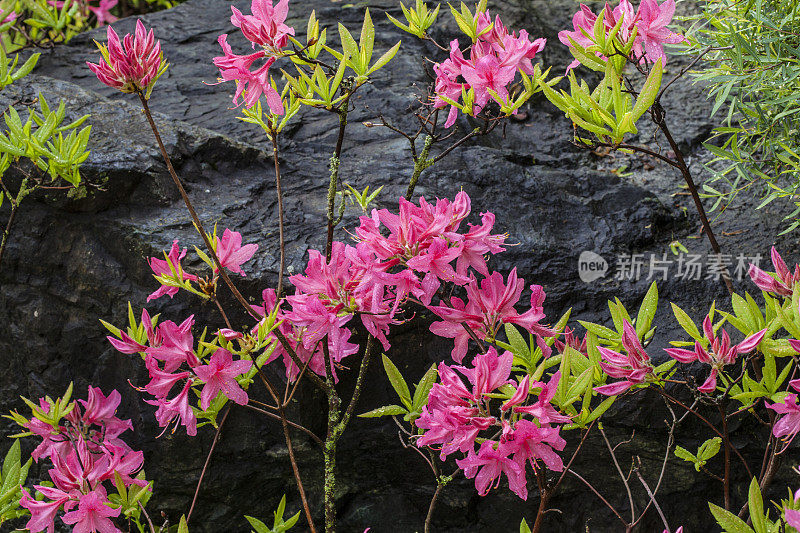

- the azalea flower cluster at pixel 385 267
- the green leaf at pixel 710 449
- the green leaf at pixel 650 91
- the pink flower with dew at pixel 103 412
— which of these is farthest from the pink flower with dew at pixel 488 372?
the pink flower with dew at pixel 103 412

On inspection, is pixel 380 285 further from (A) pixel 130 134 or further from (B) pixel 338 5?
(B) pixel 338 5

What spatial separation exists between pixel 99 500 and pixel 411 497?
938mm

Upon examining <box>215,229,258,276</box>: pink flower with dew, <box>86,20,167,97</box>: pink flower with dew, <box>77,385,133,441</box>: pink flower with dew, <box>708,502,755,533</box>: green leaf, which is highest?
<box>86,20,167,97</box>: pink flower with dew

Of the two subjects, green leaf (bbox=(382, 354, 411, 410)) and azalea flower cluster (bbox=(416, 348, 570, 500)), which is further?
green leaf (bbox=(382, 354, 411, 410))

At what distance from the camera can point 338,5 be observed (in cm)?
312

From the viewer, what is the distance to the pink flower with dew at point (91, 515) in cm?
149

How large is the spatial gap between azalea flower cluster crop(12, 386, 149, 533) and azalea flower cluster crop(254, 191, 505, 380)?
22.7 inches

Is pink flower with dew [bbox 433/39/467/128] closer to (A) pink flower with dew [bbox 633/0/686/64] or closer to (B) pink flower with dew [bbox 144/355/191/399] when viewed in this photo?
(A) pink flower with dew [bbox 633/0/686/64]

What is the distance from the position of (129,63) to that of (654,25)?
111 centimetres

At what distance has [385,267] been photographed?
1.33 metres

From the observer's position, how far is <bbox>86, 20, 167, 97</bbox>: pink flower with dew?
131 cm

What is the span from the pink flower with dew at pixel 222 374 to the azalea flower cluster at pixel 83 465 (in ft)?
1.10

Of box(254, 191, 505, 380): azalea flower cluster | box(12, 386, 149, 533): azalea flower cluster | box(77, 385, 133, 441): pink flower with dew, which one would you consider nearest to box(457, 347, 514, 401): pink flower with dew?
box(254, 191, 505, 380): azalea flower cluster

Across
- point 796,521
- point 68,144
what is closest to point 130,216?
point 68,144
